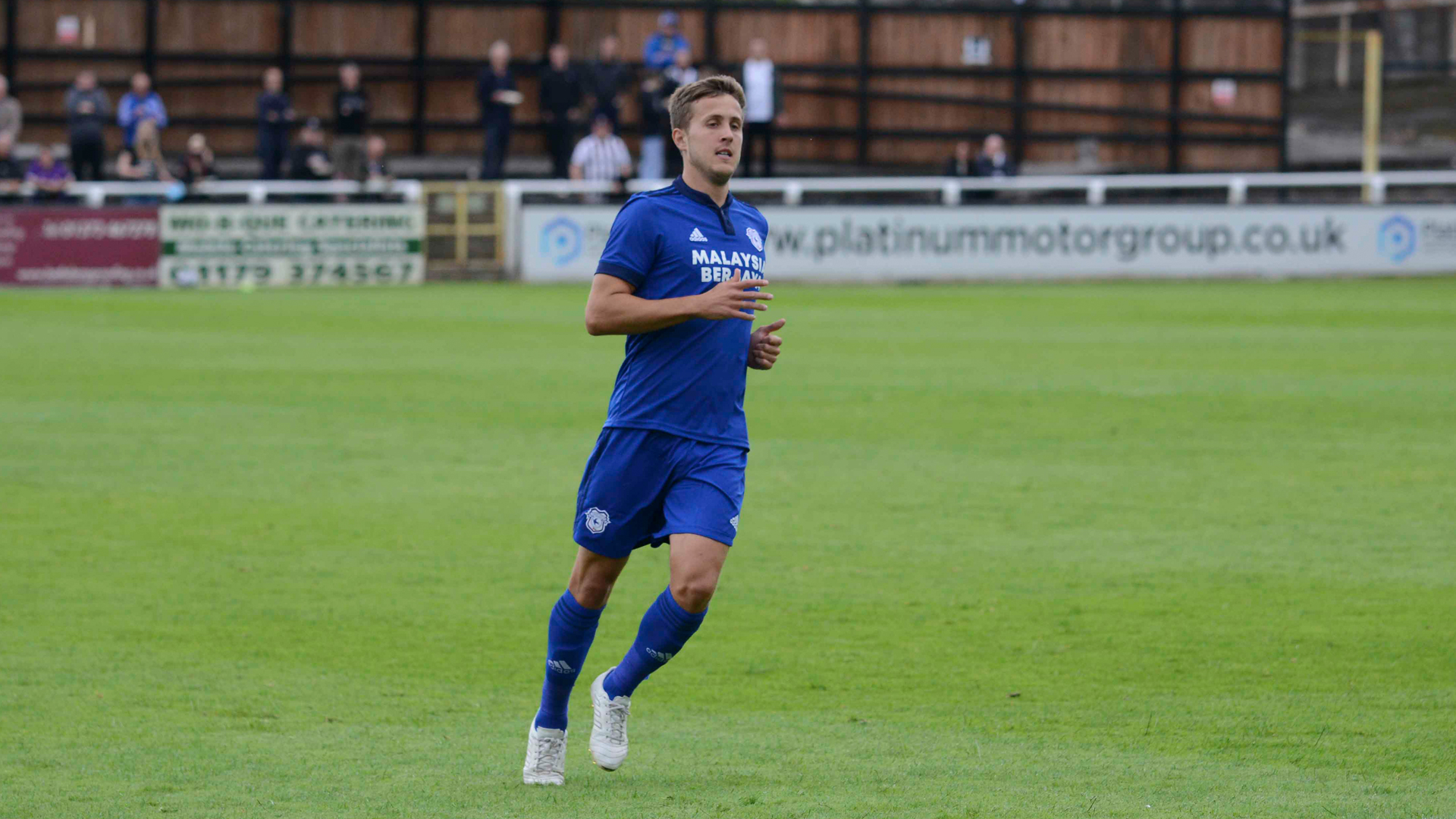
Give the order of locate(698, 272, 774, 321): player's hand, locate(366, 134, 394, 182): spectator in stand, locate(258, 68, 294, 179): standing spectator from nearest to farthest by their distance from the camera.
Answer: locate(698, 272, 774, 321): player's hand
locate(366, 134, 394, 182): spectator in stand
locate(258, 68, 294, 179): standing spectator

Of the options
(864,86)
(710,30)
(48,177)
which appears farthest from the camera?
(864,86)

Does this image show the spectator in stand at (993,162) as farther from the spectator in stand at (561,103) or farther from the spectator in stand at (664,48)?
the spectator in stand at (561,103)

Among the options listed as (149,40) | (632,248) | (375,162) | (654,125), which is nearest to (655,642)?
(632,248)

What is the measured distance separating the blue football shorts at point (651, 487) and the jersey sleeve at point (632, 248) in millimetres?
457

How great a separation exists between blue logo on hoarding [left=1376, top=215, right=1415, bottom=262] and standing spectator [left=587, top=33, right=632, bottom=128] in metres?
12.3

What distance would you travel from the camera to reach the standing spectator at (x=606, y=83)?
100 ft

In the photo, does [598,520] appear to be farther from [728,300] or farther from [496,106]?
[496,106]

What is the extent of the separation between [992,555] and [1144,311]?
48.6ft

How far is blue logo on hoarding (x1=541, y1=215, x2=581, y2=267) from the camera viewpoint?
91.0ft

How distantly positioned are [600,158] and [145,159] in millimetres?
6929

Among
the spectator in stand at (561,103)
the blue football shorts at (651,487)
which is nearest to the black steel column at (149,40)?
the spectator in stand at (561,103)

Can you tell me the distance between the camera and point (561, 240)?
91.2 feet

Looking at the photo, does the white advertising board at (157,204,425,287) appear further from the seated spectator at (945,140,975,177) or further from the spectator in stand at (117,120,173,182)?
the seated spectator at (945,140,975,177)

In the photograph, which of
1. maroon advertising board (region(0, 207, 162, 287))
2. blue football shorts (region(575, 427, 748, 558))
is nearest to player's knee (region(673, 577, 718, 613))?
blue football shorts (region(575, 427, 748, 558))
